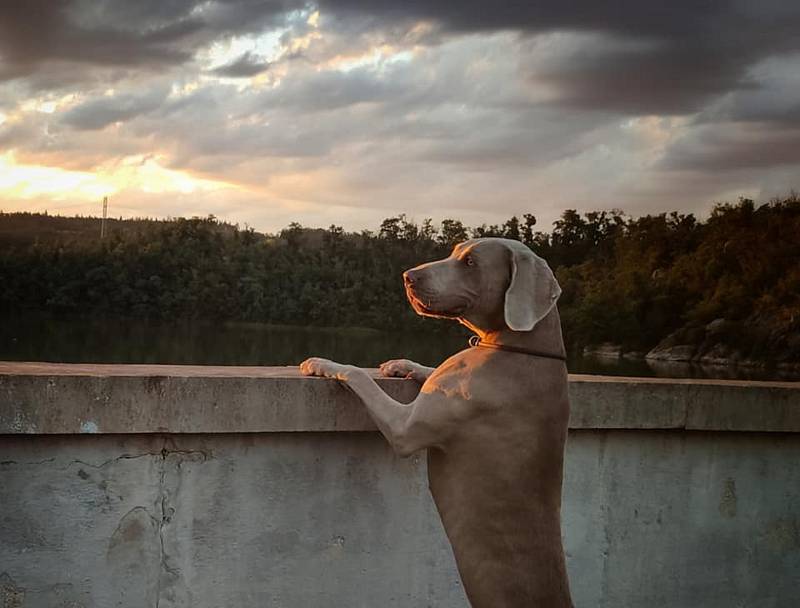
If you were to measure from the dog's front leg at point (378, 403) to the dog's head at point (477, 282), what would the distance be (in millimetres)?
319

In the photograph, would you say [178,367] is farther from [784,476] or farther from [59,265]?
[59,265]

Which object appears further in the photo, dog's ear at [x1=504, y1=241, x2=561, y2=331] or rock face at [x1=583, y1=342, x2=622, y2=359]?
rock face at [x1=583, y1=342, x2=622, y2=359]

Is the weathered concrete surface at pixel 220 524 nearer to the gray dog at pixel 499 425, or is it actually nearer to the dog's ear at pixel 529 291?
the gray dog at pixel 499 425

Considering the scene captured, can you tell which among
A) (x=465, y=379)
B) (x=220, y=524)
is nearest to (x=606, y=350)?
(x=220, y=524)

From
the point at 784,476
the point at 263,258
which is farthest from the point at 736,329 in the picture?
the point at 784,476

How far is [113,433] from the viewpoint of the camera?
116 inches

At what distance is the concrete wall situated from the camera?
2.91 m

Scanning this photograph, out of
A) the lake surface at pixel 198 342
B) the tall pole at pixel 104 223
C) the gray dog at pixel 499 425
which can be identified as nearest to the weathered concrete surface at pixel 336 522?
the gray dog at pixel 499 425

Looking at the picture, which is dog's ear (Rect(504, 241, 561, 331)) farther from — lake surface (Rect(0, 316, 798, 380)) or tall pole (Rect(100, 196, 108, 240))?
tall pole (Rect(100, 196, 108, 240))

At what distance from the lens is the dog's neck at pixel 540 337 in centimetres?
271

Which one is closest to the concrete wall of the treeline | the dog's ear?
the dog's ear

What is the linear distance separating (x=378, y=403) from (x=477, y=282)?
50cm

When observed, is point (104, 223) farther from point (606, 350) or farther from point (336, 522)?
point (336, 522)

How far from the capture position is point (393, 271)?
155ft
